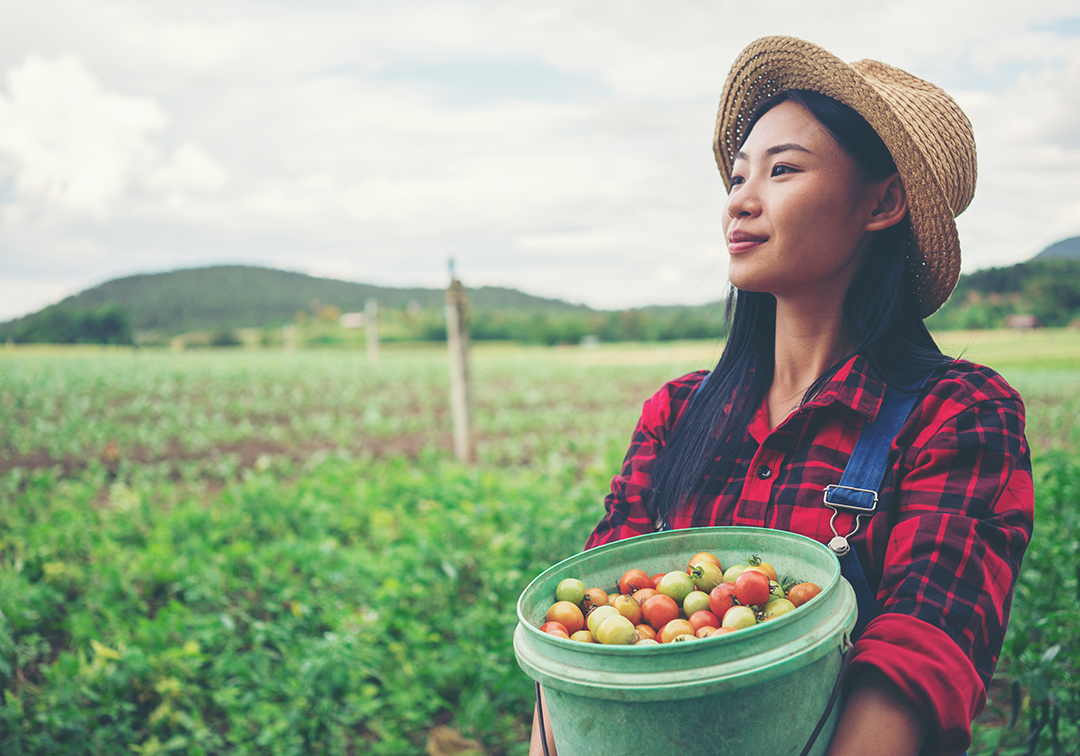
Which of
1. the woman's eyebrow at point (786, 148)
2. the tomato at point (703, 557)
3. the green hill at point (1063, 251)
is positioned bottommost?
the tomato at point (703, 557)

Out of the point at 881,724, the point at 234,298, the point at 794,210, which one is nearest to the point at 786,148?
the point at 794,210

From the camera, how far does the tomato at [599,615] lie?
1.10 metres

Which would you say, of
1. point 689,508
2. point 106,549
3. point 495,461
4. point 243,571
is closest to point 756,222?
point 689,508

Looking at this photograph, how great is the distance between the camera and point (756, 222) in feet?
4.88

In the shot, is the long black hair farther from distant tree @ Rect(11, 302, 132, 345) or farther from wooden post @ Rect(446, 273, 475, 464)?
distant tree @ Rect(11, 302, 132, 345)

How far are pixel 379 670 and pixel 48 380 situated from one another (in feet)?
23.4

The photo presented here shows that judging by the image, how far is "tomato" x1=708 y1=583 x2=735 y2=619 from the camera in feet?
3.64

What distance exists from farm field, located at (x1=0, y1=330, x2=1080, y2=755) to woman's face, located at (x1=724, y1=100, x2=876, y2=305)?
17.0 inches

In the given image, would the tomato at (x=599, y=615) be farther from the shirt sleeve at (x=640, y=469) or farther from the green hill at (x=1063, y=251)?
the green hill at (x=1063, y=251)

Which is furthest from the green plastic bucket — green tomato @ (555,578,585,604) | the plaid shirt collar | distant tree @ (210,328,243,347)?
distant tree @ (210,328,243,347)

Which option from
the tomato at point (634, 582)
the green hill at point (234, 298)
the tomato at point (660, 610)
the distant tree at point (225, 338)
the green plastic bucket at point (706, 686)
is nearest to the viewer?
the green plastic bucket at point (706, 686)

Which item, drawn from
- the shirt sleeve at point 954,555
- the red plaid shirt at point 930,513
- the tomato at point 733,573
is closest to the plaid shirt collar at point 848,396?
the red plaid shirt at point 930,513

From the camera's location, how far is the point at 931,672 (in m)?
1.00

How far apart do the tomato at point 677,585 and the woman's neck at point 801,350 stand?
0.53 meters
